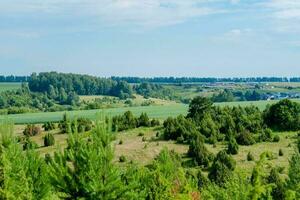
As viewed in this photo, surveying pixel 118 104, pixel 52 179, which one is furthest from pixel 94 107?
pixel 52 179

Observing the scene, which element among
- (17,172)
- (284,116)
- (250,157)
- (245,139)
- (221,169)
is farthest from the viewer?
(284,116)

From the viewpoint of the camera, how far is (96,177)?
27.4 metres

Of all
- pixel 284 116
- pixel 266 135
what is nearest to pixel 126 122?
pixel 266 135

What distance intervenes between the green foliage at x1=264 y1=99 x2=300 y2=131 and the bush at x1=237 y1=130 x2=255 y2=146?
1195cm

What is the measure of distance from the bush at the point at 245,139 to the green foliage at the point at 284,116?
1195 cm

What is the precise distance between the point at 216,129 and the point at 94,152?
6108cm

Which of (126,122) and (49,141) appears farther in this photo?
(126,122)

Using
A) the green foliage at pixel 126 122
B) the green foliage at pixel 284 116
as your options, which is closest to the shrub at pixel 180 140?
the green foliage at pixel 126 122

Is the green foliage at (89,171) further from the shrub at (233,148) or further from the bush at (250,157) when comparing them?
the shrub at (233,148)

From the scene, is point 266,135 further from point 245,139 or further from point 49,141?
point 49,141

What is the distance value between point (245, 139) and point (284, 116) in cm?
1382

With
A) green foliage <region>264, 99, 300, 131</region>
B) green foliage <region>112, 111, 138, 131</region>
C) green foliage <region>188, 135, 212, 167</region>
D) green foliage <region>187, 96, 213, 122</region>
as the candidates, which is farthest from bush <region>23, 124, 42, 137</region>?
green foliage <region>264, 99, 300, 131</region>

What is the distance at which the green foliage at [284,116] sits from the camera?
300ft

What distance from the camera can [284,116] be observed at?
92.0m
